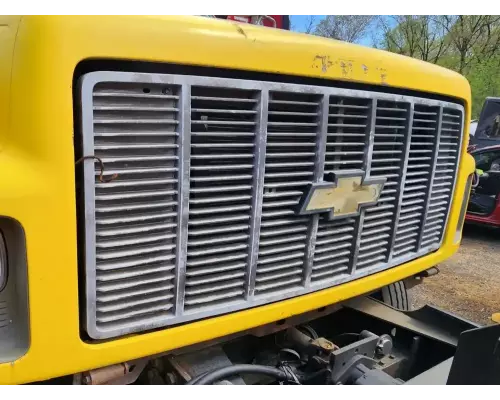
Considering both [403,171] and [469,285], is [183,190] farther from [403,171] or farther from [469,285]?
[469,285]

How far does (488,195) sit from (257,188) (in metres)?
7.06

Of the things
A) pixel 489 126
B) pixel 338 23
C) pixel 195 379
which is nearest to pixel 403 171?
pixel 195 379

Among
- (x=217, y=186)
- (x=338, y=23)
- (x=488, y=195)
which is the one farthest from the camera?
(x=488, y=195)

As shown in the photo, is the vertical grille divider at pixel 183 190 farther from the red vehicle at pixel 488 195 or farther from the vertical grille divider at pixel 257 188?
the red vehicle at pixel 488 195

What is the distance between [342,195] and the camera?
228 cm

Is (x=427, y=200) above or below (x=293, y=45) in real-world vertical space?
below

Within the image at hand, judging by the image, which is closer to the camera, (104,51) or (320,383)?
(104,51)

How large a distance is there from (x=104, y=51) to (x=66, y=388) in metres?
1.31

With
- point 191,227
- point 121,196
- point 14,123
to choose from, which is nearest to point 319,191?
point 191,227

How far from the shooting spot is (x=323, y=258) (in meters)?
2.42

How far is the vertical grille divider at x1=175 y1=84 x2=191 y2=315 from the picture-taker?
179 centimetres

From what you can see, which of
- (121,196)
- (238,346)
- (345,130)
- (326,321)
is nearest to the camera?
(121,196)

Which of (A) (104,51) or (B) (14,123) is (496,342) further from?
(B) (14,123)

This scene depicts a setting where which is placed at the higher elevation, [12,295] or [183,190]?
[183,190]
